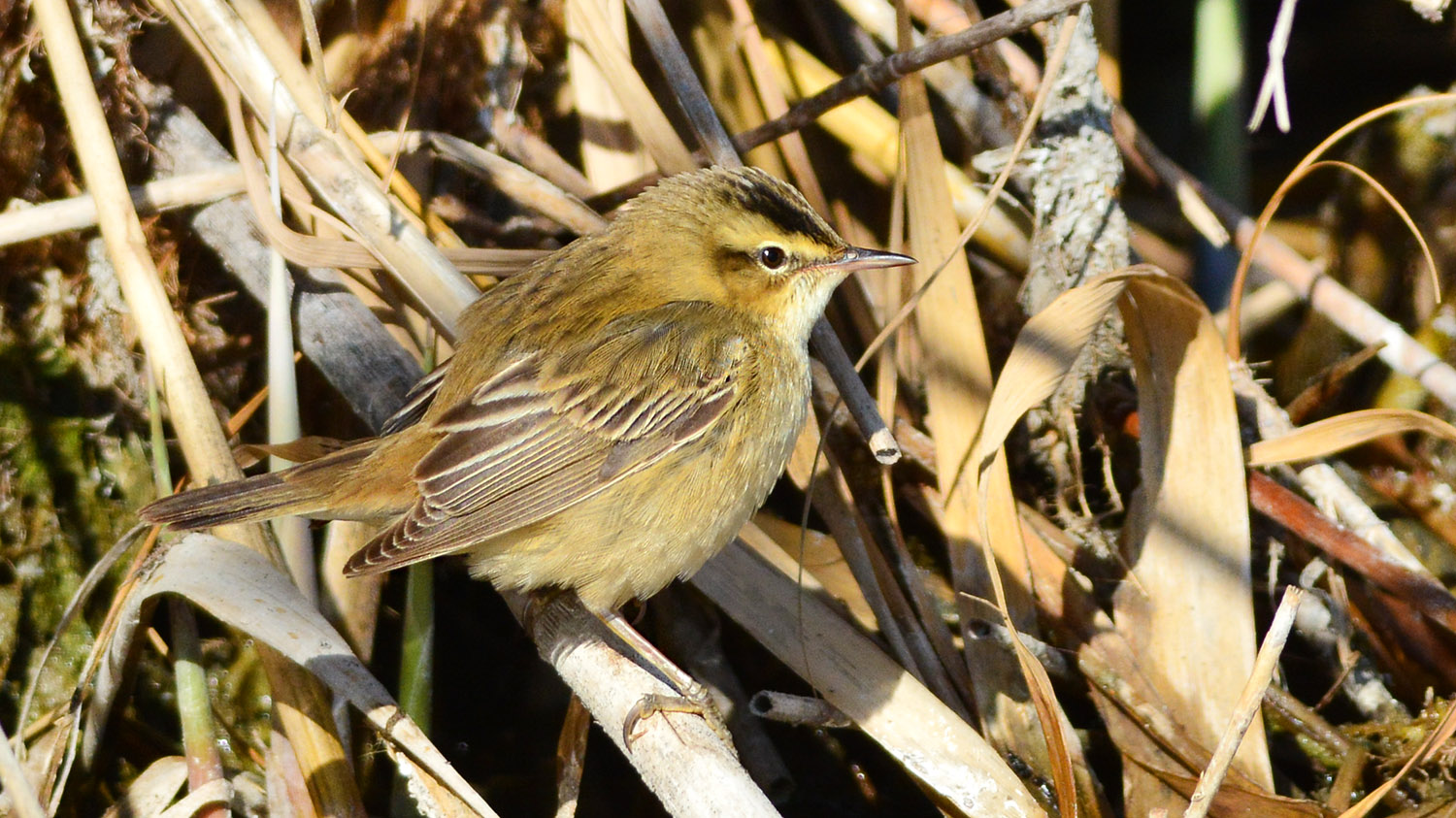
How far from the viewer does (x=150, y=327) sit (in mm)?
3080

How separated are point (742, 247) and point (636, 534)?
76 centimetres

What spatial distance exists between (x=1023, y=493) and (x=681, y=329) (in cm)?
132

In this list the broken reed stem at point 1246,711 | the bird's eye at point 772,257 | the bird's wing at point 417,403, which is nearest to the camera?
the broken reed stem at point 1246,711

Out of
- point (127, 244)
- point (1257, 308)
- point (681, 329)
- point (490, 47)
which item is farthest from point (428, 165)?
point (1257, 308)

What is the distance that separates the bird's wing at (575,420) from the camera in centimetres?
282

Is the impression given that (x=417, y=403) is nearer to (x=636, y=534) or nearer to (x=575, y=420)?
(x=575, y=420)

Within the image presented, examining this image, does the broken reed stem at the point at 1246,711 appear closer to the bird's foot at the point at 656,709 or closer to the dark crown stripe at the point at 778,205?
the bird's foot at the point at 656,709

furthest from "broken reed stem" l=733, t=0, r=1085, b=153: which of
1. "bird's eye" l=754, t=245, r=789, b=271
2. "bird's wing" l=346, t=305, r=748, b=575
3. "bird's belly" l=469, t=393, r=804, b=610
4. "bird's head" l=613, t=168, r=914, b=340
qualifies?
"bird's belly" l=469, t=393, r=804, b=610

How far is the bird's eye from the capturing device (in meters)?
3.14

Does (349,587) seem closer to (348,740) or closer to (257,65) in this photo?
(348,740)

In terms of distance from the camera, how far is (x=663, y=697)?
262cm

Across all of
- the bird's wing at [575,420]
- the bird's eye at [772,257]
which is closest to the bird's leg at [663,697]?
the bird's wing at [575,420]

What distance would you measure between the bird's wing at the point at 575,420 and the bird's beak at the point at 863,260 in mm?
303

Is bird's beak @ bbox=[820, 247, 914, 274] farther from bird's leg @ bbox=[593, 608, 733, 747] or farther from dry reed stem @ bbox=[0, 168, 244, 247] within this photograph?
dry reed stem @ bbox=[0, 168, 244, 247]
